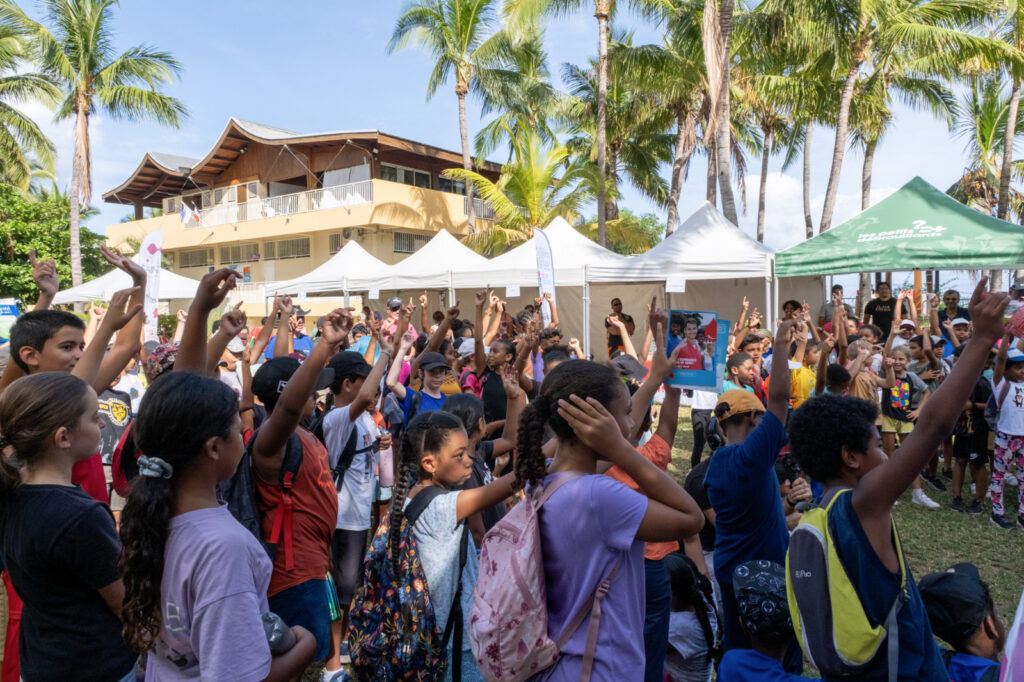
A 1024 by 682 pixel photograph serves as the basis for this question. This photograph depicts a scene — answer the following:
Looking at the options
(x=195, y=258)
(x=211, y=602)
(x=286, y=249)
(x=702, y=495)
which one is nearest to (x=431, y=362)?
(x=702, y=495)

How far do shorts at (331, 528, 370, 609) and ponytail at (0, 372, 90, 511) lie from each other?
217 centimetres

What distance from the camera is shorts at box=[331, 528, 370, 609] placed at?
13.0 feet

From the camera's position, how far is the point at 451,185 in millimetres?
31125

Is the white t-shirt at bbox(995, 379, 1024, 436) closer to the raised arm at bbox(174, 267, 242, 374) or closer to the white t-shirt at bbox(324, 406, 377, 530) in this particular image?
the white t-shirt at bbox(324, 406, 377, 530)

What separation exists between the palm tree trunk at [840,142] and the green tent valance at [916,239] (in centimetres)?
965

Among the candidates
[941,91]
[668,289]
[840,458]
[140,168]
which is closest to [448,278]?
[668,289]

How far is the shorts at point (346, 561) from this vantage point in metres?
3.97

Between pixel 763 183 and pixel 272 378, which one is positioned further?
pixel 763 183

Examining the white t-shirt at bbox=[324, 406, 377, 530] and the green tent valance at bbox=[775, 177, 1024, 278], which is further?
the green tent valance at bbox=[775, 177, 1024, 278]

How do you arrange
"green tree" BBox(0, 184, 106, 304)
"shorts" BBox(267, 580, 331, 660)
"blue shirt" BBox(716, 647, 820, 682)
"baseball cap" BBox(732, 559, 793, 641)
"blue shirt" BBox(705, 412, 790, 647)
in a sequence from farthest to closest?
1. "green tree" BBox(0, 184, 106, 304)
2. "shorts" BBox(267, 580, 331, 660)
3. "blue shirt" BBox(705, 412, 790, 647)
4. "baseball cap" BBox(732, 559, 793, 641)
5. "blue shirt" BBox(716, 647, 820, 682)

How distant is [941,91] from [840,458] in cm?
2616

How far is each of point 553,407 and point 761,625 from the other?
1.20m

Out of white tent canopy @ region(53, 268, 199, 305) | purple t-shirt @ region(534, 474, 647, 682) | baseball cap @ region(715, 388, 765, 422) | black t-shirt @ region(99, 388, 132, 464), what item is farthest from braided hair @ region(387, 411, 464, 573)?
white tent canopy @ region(53, 268, 199, 305)

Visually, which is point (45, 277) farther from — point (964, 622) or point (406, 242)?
point (406, 242)
